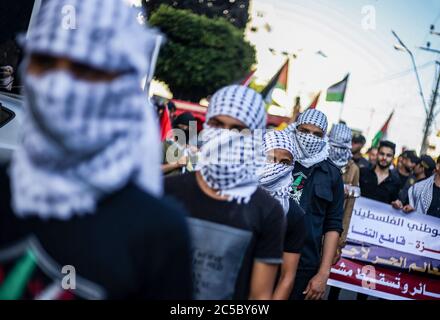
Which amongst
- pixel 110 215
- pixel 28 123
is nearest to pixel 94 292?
pixel 110 215

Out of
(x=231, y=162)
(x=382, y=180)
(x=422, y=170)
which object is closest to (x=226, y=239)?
(x=231, y=162)

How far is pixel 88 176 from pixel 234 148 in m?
1.02

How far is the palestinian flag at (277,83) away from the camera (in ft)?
43.7

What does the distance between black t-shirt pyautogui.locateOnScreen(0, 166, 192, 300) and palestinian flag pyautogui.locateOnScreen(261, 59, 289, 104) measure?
1181 cm

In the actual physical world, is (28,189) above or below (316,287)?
above

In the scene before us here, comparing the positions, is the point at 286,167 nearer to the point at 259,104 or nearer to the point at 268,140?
the point at 268,140

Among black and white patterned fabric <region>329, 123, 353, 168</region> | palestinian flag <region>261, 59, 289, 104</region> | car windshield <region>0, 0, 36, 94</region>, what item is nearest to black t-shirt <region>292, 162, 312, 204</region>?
black and white patterned fabric <region>329, 123, 353, 168</region>

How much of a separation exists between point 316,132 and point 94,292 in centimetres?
341

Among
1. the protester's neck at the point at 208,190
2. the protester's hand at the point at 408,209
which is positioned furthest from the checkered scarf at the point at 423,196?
the protester's neck at the point at 208,190

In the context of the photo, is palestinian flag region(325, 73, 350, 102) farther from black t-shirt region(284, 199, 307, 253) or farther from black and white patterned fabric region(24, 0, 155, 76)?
black and white patterned fabric region(24, 0, 155, 76)

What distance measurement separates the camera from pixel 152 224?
1470 mm

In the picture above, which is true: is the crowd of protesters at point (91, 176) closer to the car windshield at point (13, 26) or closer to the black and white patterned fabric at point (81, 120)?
the black and white patterned fabric at point (81, 120)

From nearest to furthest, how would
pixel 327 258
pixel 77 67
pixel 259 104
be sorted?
pixel 77 67
pixel 259 104
pixel 327 258

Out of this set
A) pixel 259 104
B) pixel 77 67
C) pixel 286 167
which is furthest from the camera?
pixel 286 167
